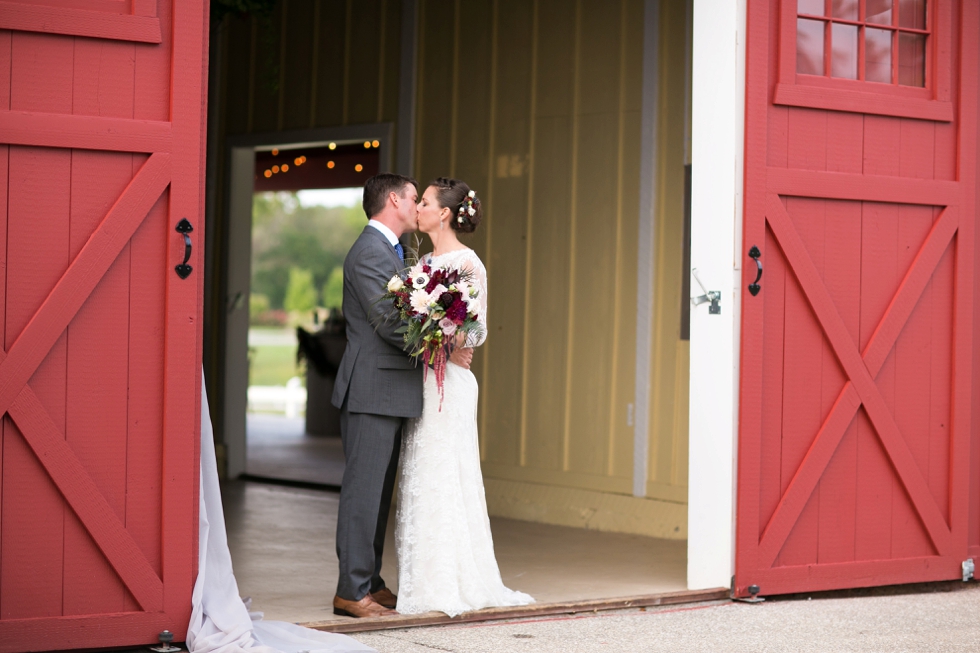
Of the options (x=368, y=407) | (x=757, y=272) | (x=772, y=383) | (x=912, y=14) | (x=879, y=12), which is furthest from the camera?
(x=912, y=14)

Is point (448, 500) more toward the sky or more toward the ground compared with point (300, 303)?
more toward the ground

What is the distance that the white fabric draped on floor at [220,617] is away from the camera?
410 cm

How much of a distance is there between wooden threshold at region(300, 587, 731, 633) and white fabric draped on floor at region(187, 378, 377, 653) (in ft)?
0.77

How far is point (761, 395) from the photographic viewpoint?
17.1 ft

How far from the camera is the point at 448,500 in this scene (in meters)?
4.83

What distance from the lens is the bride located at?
477 cm

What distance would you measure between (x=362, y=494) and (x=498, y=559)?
166 cm

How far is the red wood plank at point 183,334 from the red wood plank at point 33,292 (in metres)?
0.37

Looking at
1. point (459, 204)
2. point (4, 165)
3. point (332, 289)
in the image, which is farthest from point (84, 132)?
point (332, 289)

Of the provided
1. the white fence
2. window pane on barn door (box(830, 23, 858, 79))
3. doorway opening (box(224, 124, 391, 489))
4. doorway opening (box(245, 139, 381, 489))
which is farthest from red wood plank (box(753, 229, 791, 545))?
the white fence

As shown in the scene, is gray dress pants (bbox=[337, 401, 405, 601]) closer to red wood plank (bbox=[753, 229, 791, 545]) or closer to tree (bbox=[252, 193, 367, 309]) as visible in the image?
red wood plank (bbox=[753, 229, 791, 545])

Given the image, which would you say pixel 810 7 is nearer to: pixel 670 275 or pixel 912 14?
pixel 912 14

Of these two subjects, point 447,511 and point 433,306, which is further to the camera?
point 447,511

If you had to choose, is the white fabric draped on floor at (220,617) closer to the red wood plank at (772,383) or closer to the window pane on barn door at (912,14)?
the red wood plank at (772,383)
